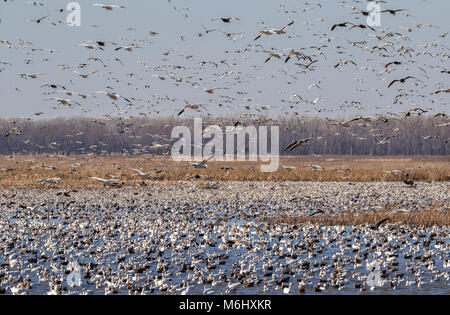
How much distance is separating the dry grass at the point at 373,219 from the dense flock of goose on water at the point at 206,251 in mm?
866

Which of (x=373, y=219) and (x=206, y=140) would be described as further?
(x=206, y=140)

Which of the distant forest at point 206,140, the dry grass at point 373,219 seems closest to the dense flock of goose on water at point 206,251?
the dry grass at point 373,219

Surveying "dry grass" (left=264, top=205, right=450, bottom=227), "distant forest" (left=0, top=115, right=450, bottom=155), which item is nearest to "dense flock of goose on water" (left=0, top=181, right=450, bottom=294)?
"dry grass" (left=264, top=205, right=450, bottom=227)

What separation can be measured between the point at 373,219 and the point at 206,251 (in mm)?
8938

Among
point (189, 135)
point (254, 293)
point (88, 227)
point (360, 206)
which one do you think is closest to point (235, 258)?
point (254, 293)

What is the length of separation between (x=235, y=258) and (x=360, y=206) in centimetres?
1364

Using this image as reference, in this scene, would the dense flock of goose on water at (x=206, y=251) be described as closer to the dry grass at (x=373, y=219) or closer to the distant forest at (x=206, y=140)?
the dry grass at (x=373, y=219)

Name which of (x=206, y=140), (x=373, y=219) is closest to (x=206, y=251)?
(x=373, y=219)

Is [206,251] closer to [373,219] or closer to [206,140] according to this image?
[373,219]

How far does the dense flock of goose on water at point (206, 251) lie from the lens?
1298 cm

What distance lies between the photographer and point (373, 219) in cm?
2300

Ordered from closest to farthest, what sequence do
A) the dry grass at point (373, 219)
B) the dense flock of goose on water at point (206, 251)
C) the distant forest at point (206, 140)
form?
the dense flock of goose on water at point (206, 251)
the dry grass at point (373, 219)
the distant forest at point (206, 140)

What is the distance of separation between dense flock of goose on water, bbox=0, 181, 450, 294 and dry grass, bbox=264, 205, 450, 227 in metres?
0.87
